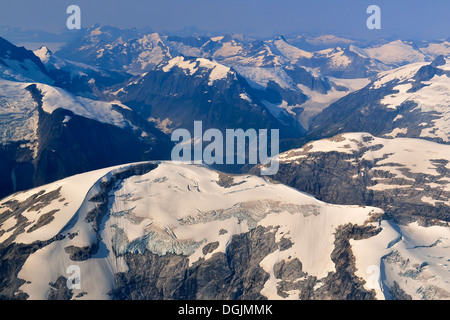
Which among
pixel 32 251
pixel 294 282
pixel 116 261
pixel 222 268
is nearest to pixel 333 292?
pixel 294 282

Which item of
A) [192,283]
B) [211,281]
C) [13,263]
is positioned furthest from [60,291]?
[211,281]

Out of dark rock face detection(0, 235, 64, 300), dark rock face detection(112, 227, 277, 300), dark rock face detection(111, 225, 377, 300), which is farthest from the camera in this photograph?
dark rock face detection(112, 227, 277, 300)

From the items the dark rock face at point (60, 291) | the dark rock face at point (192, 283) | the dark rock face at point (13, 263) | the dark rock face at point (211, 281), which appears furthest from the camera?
the dark rock face at point (192, 283)

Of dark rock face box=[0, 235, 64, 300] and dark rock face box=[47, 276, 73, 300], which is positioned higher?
dark rock face box=[0, 235, 64, 300]

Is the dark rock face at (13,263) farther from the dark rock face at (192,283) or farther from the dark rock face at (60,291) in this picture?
the dark rock face at (192,283)

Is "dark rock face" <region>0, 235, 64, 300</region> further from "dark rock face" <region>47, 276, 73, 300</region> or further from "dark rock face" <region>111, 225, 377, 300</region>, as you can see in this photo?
"dark rock face" <region>111, 225, 377, 300</region>

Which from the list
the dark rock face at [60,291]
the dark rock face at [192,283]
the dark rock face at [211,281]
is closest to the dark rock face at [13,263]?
the dark rock face at [60,291]

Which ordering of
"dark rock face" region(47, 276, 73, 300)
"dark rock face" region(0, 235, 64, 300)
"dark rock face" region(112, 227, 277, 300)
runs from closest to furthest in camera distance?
"dark rock face" region(47, 276, 73, 300) < "dark rock face" region(0, 235, 64, 300) < "dark rock face" region(112, 227, 277, 300)

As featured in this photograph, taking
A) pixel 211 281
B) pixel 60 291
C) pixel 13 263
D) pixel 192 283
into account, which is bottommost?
pixel 192 283

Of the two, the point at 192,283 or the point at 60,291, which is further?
the point at 192,283

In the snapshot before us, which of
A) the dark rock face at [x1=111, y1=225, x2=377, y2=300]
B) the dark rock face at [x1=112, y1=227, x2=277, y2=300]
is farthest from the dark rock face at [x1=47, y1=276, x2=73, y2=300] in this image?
the dark rock face at [x1=112, y1=227, x2=277, y2=300]

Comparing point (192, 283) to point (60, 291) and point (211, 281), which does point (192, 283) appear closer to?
point (211, 281)

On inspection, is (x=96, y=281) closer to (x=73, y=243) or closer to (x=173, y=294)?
(x=73, y=243)
